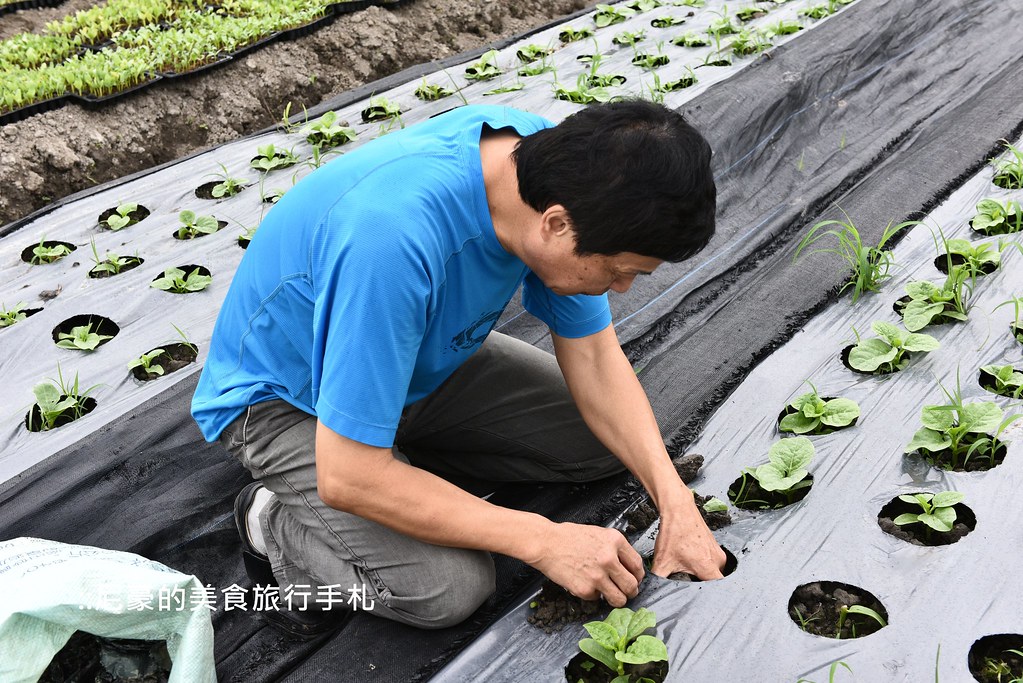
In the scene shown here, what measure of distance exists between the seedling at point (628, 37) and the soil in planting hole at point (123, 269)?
95.7 inches

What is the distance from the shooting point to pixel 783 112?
135 inches

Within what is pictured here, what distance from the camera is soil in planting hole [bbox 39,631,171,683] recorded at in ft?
5.19

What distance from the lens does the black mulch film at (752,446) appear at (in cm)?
160

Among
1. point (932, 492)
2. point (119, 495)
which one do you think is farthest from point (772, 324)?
point (119, 495)

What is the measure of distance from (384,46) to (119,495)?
3.51m

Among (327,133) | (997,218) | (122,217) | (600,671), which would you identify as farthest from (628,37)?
(600,671)

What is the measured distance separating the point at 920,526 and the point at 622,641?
0.66 m

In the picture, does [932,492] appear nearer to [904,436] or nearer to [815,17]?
[904,436]

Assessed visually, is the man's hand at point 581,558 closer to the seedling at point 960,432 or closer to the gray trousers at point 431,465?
the gray trousers at point 431,465

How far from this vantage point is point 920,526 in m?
1.76

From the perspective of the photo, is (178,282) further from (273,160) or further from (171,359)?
(273,160)

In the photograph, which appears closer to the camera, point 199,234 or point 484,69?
point 199,234

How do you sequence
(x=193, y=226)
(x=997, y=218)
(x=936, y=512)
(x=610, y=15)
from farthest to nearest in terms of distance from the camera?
(x=610, y=15) → (x=193, y=226) → (x=997, y=218) → (x=936, y=512)

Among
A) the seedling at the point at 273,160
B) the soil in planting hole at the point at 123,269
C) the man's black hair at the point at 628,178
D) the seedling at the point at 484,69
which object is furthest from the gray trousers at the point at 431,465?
the seedling at the point at 484,69
